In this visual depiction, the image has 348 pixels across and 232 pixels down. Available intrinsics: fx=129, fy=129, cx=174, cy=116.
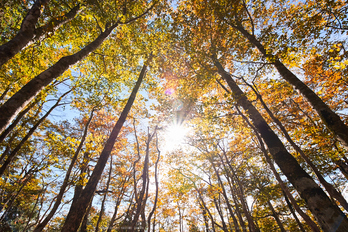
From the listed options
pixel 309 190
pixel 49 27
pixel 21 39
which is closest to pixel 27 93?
pixel 49 27

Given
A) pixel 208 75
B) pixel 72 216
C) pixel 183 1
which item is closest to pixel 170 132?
pixel 208 75

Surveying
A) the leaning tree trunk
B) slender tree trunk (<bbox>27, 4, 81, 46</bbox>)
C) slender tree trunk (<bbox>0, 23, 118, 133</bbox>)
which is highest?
slender tree trunk (<bbox>27, 4, 81, 46</bbox>)

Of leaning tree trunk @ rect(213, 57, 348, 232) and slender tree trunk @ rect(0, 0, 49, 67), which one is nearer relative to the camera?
leaning tree trunk @ rect(213, 57, 348, 232)

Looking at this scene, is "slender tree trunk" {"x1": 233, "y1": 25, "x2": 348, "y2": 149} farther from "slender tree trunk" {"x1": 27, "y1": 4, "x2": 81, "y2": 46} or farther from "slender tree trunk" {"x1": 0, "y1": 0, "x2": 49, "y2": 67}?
"slender tree trunk" {"x1": 0, "y1": 0, "x2": 49, "y2": 67}

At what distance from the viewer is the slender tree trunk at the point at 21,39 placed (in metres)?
2.83

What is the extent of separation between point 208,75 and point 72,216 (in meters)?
6.85

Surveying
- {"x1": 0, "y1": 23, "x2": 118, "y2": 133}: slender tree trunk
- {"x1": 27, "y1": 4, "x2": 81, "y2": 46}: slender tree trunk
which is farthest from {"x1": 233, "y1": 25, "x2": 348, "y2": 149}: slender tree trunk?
{"x1": 0, "y1": 23, "x2": 118, "y2": 133}: slender tree trunk

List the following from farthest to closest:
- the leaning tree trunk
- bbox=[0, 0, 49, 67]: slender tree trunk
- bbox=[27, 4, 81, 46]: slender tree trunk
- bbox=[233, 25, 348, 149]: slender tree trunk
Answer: bbox=[233, 25, 348, 149]: slender tree trunk < bbox=[0, 0, 49, 67]: slender tree trunk < bbox=[27, 4, 81, 46]: slender tree trunk < the leaning tree trunk

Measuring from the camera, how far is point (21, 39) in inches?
126

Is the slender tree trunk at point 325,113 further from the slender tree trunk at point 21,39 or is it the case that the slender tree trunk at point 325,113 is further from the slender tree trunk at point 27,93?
the slender tree trunk at point 21,39

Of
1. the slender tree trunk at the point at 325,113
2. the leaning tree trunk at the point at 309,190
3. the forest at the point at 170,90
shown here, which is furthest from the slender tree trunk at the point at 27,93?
the slender tree trunk at the point at 325,113

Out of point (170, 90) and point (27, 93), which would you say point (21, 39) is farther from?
point (170, 90)

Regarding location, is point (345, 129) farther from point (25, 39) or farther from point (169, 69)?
point (25, 39)

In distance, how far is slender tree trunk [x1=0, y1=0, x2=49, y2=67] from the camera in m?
2.83
